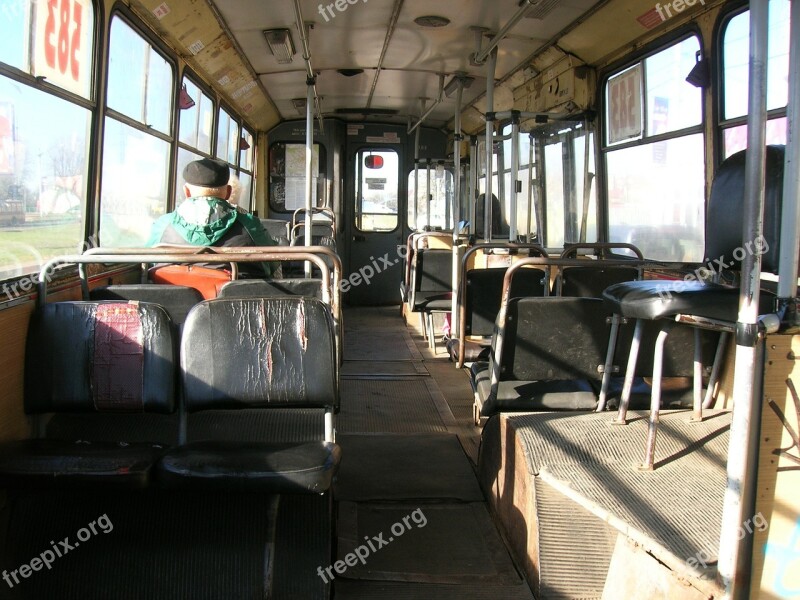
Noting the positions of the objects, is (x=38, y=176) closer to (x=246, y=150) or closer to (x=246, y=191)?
(x=246, y=150)

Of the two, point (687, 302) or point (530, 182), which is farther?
point (530, 182)

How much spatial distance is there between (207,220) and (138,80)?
1.10 m

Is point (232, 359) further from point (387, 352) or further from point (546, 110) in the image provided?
point (546, 110)

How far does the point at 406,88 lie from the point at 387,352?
3155 mm

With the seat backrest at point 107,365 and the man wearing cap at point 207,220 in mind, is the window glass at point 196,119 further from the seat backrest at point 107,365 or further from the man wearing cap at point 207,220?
the seat backrest at point 107,365

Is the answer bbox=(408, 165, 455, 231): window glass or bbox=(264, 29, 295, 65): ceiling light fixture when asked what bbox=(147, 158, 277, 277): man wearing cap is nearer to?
bbox=(264, 29, 295, 65): ceiling light fixture

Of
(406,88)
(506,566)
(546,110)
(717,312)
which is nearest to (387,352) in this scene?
(546,110)

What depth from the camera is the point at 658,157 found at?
4.30 m

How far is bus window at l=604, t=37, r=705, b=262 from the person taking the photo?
12.8 ft

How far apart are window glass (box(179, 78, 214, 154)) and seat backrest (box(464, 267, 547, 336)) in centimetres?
249

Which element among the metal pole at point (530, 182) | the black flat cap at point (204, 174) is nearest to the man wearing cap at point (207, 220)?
the black flat cap at point (204, 174)

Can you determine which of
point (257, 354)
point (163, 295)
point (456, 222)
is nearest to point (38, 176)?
point (163, 295)

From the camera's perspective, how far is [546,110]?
5.84m

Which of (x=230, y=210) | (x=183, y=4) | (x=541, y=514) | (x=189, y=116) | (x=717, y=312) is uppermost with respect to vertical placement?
(x=183, y=4)
